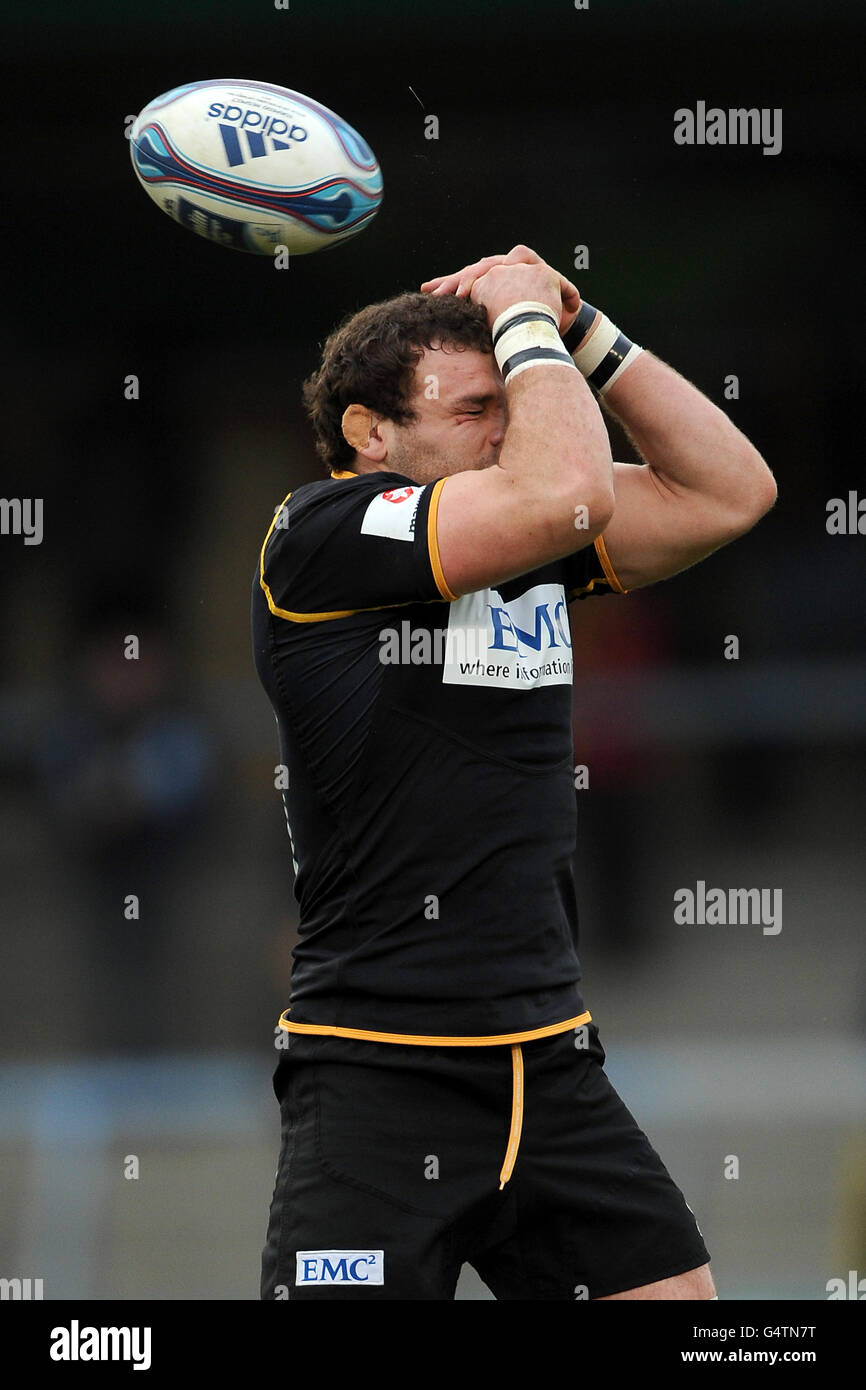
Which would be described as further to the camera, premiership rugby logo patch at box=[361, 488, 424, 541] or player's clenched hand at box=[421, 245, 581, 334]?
player's clenched hand at box=[421, 245, 581, 334]

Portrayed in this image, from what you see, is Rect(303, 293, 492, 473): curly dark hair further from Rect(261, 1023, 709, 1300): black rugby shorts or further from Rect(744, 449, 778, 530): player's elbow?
Rect(261, 1023, 709, 1300): black rugby shorts

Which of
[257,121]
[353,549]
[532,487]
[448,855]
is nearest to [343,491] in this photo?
[353,549]

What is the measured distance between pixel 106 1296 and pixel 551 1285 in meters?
2.24

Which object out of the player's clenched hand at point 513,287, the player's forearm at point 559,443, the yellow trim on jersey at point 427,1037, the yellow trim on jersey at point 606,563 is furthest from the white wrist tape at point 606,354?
the yellow trim on jersey at point 427,1037

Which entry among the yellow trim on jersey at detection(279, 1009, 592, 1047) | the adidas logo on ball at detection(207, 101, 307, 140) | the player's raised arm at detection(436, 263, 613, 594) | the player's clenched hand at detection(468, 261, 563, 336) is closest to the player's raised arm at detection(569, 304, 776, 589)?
the player's clenched hand at detection(468, 261, 563, 336)

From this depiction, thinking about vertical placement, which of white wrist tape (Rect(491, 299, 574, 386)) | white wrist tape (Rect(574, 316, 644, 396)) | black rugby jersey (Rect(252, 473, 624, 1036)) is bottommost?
black rugby jersey (Rect(252, 473, 624, 1036))

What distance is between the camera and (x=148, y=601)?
23.2ft

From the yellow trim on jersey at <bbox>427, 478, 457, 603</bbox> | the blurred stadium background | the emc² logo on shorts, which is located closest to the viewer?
the emc² logo on shorts

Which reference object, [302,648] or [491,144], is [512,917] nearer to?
[302,648]

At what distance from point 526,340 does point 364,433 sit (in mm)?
330

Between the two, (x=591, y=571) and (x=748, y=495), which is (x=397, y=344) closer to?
(x=591, y=571)

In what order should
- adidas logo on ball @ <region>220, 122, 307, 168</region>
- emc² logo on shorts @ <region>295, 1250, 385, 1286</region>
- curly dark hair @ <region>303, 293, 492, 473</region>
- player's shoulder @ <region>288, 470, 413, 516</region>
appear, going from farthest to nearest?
adidas logo on ball @ <region>220, 122, 307, 168</region>
curly dark hair @ <region>303, 293, 492, 473</region>
player's shoulder @ <region>288, 470, 413, 516</region>
emc² logo on shorts @ <region>295, 1250, 385, 1286</region>

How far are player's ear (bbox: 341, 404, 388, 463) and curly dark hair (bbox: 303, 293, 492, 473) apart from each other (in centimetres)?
2

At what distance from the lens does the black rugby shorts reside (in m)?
2.18
